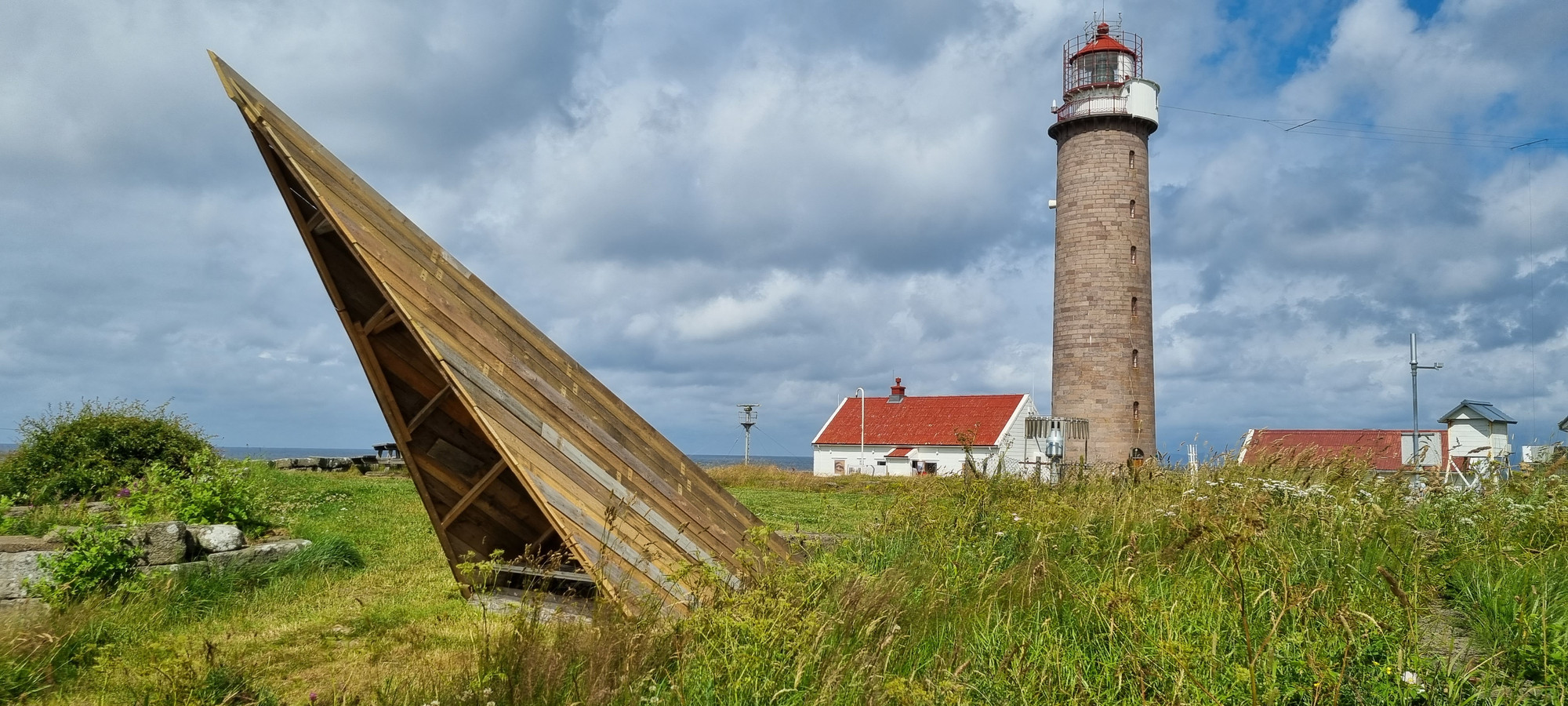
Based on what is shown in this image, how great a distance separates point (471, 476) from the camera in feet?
18.9

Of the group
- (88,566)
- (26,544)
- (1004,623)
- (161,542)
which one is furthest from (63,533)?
(1004,623)

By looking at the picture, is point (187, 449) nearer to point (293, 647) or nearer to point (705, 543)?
point (293, 647)

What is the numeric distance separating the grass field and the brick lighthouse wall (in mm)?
17516

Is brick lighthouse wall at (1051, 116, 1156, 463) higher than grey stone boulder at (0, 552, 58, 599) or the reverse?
higher

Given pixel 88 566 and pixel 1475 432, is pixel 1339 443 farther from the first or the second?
pixel 88 566

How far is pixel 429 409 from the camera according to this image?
17.3 feet

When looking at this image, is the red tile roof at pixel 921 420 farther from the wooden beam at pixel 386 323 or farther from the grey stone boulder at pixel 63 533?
the wooden beam at pixel 386 323

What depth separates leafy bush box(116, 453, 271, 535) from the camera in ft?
25.9

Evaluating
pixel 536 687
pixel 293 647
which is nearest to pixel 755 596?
pixel 536 687

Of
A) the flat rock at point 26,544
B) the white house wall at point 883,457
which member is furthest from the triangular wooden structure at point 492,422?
the white house wall at point 883,457

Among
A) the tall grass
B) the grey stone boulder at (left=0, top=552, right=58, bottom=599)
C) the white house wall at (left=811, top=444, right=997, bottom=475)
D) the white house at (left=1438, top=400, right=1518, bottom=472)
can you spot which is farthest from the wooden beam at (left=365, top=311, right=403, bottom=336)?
the white house wall at (left=811, top=444, right=997, bottom=475)

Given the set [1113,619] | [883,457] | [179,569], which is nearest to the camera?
[1113,619]

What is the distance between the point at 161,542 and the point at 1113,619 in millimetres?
6386

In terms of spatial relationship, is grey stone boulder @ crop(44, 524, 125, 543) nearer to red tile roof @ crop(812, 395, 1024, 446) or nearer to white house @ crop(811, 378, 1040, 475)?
white house @ crop(811, 378, 1040, 475)
